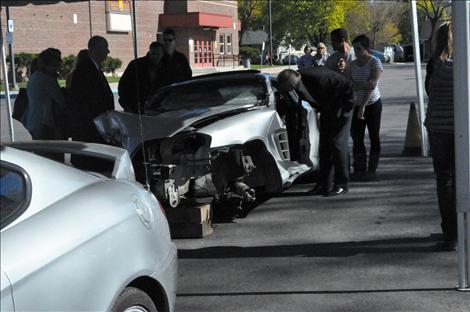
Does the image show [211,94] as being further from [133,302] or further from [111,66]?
[111,66]

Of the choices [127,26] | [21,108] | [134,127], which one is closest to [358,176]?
[134,127]

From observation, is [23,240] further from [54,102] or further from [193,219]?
[54,102]

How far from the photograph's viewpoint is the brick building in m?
43.8

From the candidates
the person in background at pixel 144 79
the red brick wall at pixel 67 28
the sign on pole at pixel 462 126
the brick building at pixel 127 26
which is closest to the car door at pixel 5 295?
the sign on pole at pixel 462 126

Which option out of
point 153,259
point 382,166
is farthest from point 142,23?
point 153,259

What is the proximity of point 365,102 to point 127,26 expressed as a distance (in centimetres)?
4679

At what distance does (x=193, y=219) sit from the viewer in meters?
6.57

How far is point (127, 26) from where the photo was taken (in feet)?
174

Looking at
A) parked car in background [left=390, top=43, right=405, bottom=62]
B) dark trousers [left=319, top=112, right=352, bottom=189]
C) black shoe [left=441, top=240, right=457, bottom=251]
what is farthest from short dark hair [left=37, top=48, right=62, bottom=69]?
parked car in background [left=390, top=43, right=405, bottom=62]

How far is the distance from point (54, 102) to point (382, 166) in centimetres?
513

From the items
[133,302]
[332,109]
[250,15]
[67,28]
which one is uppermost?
[250,15]

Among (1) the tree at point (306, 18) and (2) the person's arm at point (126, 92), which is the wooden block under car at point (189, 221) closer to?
(2) the person's arm at point (126, 92)

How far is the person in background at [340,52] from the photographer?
29.1 ft

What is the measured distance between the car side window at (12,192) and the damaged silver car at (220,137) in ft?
9.20
